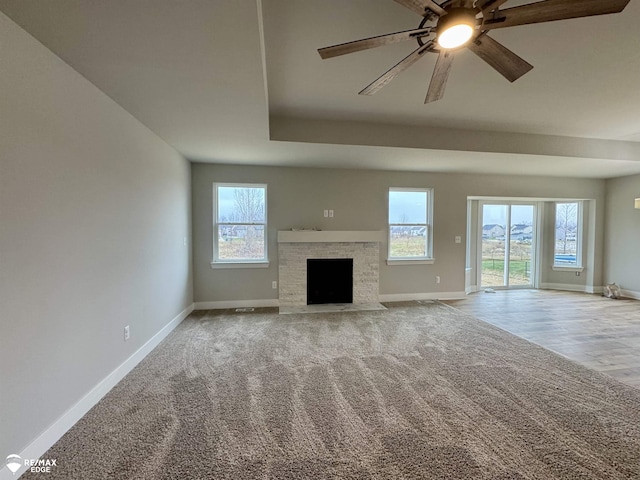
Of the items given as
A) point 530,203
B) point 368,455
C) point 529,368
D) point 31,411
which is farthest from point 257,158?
point 530,203

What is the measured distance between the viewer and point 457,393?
2.22 metres

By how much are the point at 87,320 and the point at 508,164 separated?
5.63 metres

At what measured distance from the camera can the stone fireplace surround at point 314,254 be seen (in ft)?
15.4

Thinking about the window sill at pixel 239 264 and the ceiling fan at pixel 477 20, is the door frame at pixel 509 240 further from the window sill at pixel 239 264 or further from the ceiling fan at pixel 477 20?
the ceiling fan at pixel 477 20

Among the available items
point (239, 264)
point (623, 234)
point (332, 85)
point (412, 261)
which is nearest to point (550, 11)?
point (332, 85)

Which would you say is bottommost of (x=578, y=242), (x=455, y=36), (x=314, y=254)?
(x=314, y=254)

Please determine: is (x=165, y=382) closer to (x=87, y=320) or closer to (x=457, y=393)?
(x=87, y=320)

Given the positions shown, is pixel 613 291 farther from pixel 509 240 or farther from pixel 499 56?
pixel 499 56

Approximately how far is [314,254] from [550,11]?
3.87m

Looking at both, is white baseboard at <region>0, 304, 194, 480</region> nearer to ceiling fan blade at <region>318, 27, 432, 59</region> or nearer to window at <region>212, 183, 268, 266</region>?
window at <region>212, 183, 268, 266</region>

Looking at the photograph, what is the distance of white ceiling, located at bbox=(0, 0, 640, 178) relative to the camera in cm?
148

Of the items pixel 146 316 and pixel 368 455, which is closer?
pixel 368 455

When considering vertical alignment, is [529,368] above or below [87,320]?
below

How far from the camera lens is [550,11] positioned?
132 centimetres
